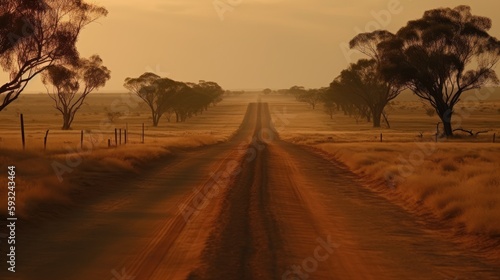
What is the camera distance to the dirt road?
36.3 ft

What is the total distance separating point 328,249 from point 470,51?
5891 cm

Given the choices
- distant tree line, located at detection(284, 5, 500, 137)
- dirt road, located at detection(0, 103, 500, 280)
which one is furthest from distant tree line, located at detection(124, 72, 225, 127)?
dirt road, located at detection(0, 103, 500, 280)

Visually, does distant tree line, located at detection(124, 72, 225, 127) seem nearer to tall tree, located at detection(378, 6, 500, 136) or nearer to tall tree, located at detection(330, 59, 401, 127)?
tall tree, located at detection(330, 59, 401, 127)

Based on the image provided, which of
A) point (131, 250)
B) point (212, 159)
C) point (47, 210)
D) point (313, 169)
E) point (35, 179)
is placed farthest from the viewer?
point (212, 159)

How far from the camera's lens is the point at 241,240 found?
13.3 meters

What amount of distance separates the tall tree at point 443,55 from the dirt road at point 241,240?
46.3 metres

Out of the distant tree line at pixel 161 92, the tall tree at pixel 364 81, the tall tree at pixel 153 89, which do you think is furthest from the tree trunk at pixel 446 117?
the tall tree at pixel 153 89

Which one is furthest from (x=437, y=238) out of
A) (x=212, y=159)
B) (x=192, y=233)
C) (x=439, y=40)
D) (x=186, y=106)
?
(x=186, y=106)

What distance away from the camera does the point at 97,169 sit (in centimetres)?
2788

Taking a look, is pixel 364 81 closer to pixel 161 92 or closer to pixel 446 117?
pixel 161 92

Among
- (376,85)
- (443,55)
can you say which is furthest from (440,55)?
(376,85)

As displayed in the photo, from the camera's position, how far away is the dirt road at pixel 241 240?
1106cm

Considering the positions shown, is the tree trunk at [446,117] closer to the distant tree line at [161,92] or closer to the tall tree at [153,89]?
the distant tree line at [161,92]

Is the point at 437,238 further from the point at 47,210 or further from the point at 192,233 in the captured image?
the point at 47,210
